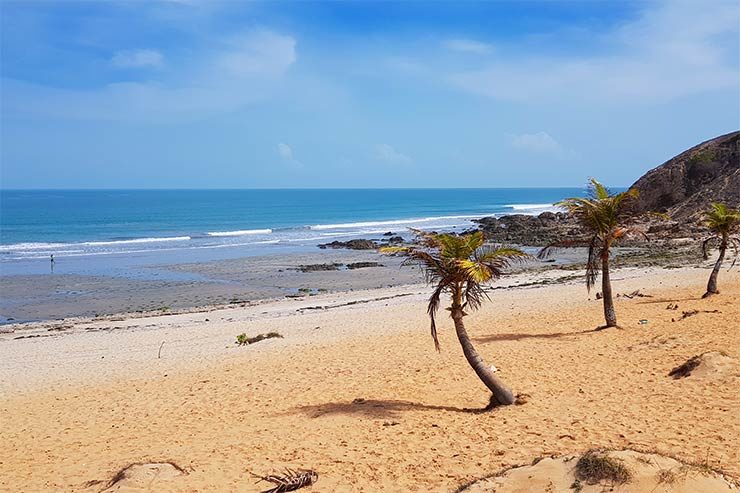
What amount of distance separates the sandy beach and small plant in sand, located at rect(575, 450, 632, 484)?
1.30m

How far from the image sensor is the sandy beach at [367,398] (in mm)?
7957

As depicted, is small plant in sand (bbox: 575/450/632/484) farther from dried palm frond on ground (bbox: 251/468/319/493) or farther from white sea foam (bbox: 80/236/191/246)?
white sea foam (bbox: 80/236/191/246)

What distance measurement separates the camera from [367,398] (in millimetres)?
11250

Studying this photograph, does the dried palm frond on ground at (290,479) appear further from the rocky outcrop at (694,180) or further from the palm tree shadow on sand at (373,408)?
the rocky outcrop at (694,180)

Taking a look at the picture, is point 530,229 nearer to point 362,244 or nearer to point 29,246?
point 362,244

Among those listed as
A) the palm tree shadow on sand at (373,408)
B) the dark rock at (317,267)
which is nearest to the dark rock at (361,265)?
the dark rock at (317,267)

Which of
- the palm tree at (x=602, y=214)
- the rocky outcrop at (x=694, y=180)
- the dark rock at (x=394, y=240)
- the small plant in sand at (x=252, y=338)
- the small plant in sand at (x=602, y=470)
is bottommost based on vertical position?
the small plant in sand at (x=252, y=338)

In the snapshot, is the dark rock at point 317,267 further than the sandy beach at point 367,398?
Yes

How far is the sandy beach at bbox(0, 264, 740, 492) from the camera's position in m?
7.96

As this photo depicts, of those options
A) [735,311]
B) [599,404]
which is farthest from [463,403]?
[735,311]

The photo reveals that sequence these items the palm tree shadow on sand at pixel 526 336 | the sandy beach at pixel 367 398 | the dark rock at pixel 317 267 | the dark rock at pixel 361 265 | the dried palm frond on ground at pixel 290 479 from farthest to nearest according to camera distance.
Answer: the dark rock at pixel 361 265
the dark rock at pixel 317 267
the palm tree shadow on sand at pixel 526 336
the sandy beach at pixel 367 398
the dried palm frond on ground at pixel 290 479

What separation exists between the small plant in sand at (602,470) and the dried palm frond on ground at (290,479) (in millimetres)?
3054

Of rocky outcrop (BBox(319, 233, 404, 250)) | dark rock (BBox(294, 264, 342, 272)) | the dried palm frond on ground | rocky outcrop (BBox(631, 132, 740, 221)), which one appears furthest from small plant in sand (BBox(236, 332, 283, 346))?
rocky outcrop (BBox(631, 132, 740, 221))

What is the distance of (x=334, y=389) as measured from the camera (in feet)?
39.8
